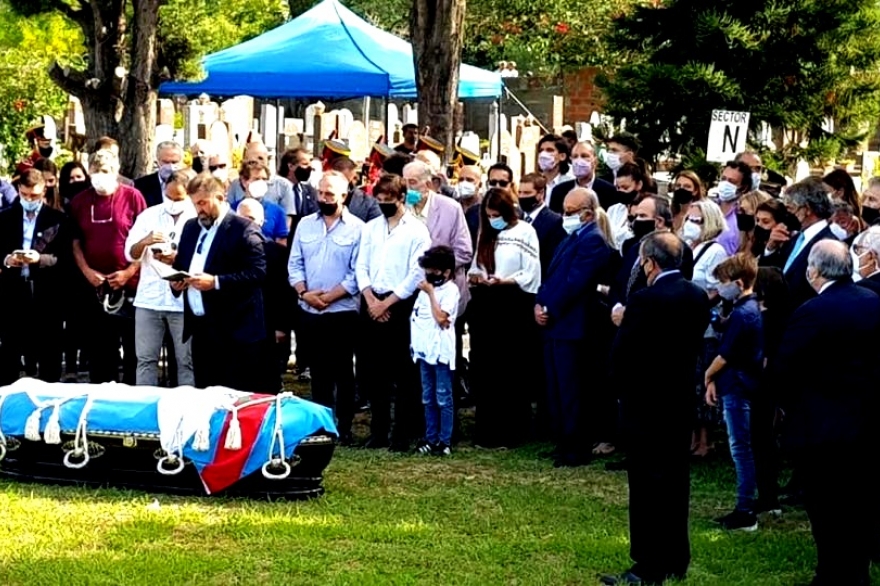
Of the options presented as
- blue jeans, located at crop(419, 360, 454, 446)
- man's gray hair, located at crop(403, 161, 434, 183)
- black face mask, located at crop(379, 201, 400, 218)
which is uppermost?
man's gray hair, located at crop(403, 161, 434, 183)

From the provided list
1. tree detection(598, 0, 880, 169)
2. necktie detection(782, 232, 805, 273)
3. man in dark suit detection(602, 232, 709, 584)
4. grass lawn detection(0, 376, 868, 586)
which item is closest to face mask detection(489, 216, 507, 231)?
grass lawn detection(0, 376, 868, 586)

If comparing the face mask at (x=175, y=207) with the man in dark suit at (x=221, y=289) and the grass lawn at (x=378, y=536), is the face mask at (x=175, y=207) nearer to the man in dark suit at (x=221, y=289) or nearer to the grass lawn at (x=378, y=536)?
the man in dark suit at (x=221, y=289)

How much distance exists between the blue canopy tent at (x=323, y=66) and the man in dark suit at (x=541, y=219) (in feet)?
51.3

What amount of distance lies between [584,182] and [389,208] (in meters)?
1.73

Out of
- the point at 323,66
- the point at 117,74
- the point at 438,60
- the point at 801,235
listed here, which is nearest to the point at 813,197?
the point at 801,235

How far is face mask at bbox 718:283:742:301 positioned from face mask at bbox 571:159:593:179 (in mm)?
3024

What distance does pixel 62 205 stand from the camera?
562 inches

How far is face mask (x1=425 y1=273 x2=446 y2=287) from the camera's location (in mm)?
12078

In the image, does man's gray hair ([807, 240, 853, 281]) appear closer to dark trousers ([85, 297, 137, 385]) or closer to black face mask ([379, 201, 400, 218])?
black face mask ([379, 201, 400, 218])

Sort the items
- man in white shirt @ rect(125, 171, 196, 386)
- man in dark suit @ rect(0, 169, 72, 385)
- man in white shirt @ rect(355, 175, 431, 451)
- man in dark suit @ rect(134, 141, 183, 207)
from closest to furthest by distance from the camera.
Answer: man in white shirt @ rect(355, 175, 431, 451), man in white shirt @ rect(125, 171, 196, 386), man in dark suit @ rect(0, 169, 72, 385), man in dark suit @ rect(134, 141, 183, 207)

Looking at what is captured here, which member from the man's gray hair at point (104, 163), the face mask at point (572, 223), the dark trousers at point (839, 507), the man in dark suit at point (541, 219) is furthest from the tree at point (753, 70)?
the dark trousers at point (839, 507)

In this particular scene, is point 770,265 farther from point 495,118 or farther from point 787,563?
point 495,118

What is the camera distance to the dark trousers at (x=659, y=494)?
8484mm

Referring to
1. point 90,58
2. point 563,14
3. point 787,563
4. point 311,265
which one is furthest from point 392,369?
point 563,14
